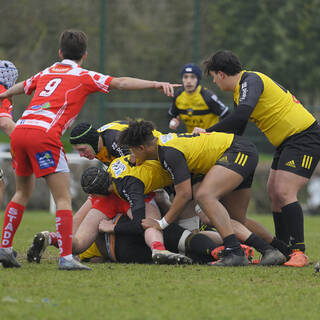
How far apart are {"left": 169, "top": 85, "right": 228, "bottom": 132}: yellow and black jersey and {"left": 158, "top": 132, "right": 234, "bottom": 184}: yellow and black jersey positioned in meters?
4.29

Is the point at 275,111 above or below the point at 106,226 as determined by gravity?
above

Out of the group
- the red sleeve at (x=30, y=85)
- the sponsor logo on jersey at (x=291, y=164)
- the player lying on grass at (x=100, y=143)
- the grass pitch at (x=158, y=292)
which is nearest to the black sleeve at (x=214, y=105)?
the player lying on grass at (x=100, y=143)

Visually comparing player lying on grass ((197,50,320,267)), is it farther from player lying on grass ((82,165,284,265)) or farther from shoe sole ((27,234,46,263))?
shoe sole ((27,234,46,263))

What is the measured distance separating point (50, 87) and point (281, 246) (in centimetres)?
278

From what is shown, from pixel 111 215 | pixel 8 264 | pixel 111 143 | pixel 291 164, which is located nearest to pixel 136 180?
pixel 111 215

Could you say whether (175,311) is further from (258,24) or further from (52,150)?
(258,24)

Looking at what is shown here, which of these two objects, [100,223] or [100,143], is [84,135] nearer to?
[100,143]

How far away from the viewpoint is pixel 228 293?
15.7 feet

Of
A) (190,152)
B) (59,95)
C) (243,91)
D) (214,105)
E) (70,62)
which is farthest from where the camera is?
(214,105)

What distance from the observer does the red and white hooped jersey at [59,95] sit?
5676 millimetres

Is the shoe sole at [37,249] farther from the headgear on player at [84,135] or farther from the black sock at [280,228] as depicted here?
the black sock at [280,228]

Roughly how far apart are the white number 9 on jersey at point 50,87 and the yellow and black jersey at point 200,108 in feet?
17.4

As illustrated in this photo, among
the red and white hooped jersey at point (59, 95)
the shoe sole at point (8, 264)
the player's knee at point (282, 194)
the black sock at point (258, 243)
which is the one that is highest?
the red and white hooped jersey at point (59, 95)

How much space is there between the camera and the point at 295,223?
676 centimetres
